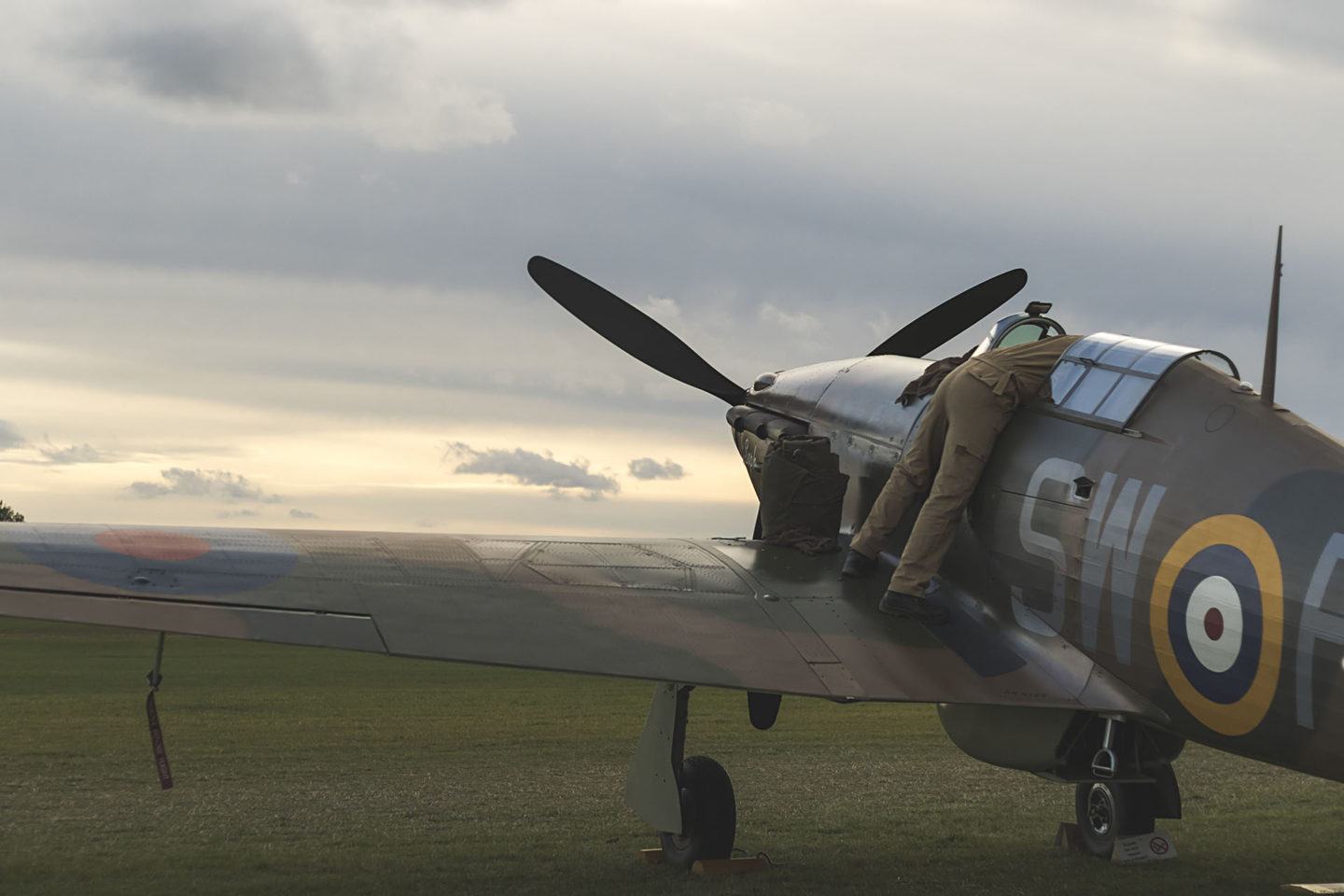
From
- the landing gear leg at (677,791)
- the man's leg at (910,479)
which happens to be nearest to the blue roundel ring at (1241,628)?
the man's leg at (910,479)

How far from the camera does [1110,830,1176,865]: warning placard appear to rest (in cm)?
787

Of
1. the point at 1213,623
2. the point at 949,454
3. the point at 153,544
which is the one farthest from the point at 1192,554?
the point at 153,544

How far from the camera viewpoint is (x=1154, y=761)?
6414 millimetres

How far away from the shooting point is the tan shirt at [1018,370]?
22.3 ft

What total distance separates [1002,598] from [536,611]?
8.18 ft

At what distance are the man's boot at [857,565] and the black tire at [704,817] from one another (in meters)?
1.50

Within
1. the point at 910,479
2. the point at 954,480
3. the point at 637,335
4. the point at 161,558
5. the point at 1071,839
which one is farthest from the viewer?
the point at 637,335

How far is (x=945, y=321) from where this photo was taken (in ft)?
41.1

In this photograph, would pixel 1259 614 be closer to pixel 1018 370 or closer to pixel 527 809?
pixel 1018 370

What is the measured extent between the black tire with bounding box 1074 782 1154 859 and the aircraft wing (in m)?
1.96

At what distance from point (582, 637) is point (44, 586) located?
2.46 m

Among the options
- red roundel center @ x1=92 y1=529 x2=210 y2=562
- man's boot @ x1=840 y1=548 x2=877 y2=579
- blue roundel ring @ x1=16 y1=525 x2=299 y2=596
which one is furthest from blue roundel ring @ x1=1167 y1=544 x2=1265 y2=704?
red roundel center @ x1=92 y1=529 x2=210 y2=562

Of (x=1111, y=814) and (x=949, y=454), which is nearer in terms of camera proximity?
(x=949, y=454)

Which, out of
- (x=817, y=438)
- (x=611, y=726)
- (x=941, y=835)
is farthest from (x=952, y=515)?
(x=611, y=726)
